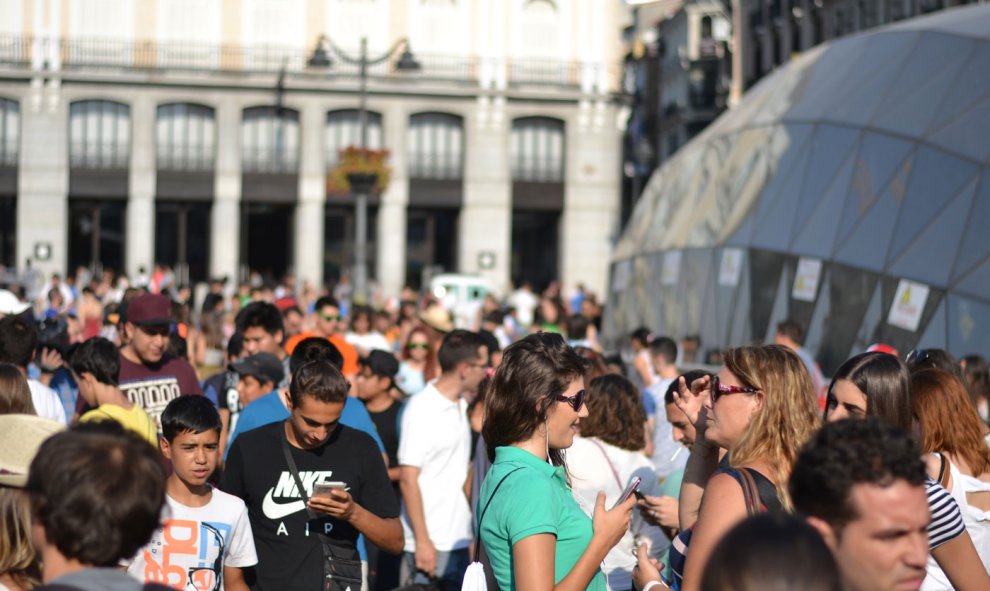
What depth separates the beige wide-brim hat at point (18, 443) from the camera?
3.65 metres

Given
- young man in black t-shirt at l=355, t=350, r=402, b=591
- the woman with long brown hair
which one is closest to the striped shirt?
the woman with long brown hair

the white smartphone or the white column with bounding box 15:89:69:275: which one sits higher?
the white column with bounding box 15:89:69:275

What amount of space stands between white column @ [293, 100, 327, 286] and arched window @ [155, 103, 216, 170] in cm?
330

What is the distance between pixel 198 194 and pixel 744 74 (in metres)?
29.0

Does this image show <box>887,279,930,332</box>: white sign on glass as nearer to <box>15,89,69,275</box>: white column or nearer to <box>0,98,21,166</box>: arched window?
<box>15,89,69,275</box>: white column

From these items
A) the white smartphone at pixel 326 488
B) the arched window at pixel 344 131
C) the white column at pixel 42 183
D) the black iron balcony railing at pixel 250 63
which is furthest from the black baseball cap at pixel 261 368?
the white column at pixel 42 183

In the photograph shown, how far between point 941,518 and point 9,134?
4453 centimetres

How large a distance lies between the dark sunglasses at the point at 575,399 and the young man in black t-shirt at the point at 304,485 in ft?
4.62

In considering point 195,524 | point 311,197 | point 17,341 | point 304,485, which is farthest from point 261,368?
point 311,197

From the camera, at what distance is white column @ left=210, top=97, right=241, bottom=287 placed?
148ft

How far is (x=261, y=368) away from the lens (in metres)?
7.58

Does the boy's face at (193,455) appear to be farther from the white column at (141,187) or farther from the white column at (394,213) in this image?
the white column at (141,187)

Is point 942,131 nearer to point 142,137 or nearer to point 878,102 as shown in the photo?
point 878,102

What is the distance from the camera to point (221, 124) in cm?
4494
